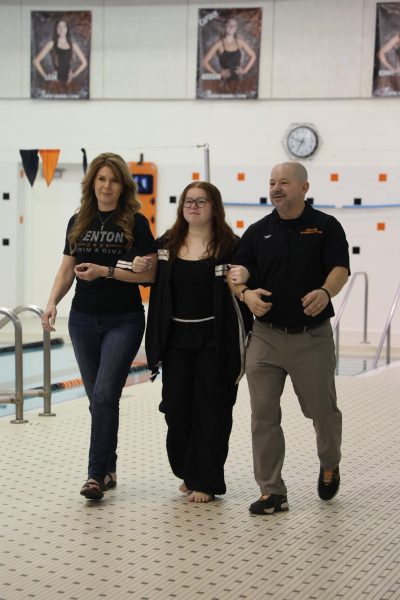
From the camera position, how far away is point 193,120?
14.7 m

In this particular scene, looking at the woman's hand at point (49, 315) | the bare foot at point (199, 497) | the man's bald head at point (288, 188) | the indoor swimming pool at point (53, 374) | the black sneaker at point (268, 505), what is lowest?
the indoor swimming pool at point (53, 374)

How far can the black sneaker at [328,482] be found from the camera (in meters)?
4.73

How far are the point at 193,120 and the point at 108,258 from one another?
10.3 meters

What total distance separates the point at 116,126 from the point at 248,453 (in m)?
9.78

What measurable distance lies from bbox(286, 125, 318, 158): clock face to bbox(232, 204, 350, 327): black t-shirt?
998 cm

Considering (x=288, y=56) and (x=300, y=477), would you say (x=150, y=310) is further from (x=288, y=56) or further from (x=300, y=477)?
(x=288, y=56)

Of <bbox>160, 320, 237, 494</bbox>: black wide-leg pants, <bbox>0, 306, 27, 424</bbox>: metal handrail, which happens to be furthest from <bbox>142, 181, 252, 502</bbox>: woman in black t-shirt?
<bbox>0, 306, 27, 424</bbox>: metal handrail

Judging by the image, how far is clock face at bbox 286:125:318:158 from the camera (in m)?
14.2

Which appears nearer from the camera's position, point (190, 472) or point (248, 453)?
point (190, 472)


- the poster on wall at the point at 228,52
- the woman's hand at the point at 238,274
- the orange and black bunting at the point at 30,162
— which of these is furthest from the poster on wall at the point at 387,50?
the woman's hand at the point at 238,274

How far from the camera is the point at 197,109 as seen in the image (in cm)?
1471

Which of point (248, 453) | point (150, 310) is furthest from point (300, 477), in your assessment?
point (150, 310)

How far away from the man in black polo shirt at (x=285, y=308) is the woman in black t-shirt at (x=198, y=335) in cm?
14

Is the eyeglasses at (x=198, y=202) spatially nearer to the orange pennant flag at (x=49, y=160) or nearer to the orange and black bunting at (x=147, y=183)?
the orange pennant flag at (x=49, y=160)
